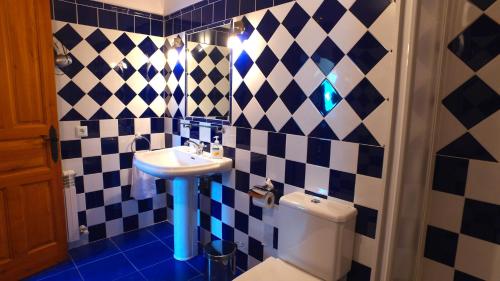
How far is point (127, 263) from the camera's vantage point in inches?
86.5

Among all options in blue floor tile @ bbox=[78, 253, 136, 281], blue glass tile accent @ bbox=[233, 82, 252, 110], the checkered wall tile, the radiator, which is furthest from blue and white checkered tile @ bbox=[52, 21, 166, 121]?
the checkered wall tile

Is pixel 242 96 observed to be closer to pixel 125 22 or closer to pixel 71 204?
pixel 125 22

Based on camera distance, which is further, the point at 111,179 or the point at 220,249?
the point at 111,179

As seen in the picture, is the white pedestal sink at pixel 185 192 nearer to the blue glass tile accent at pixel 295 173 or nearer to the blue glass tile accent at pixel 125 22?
the blue glass tile accent at pixel 295 173

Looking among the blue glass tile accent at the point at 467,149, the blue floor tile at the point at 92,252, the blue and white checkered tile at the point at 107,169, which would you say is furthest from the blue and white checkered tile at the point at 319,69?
the blue floor tile at the point at 92,252

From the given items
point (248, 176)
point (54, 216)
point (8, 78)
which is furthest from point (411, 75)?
point (54, 216)

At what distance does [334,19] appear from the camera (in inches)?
56.0

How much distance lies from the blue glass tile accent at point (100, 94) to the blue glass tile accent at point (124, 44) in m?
0.36

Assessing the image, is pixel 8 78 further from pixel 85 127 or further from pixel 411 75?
pixel 411 75

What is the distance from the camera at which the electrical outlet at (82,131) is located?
7.47 feet

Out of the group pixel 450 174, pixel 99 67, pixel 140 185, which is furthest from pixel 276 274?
pixel 99 67

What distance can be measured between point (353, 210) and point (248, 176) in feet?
2.63

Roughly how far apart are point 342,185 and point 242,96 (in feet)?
3.07

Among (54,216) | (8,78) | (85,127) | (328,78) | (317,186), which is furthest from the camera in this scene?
(85,127)
